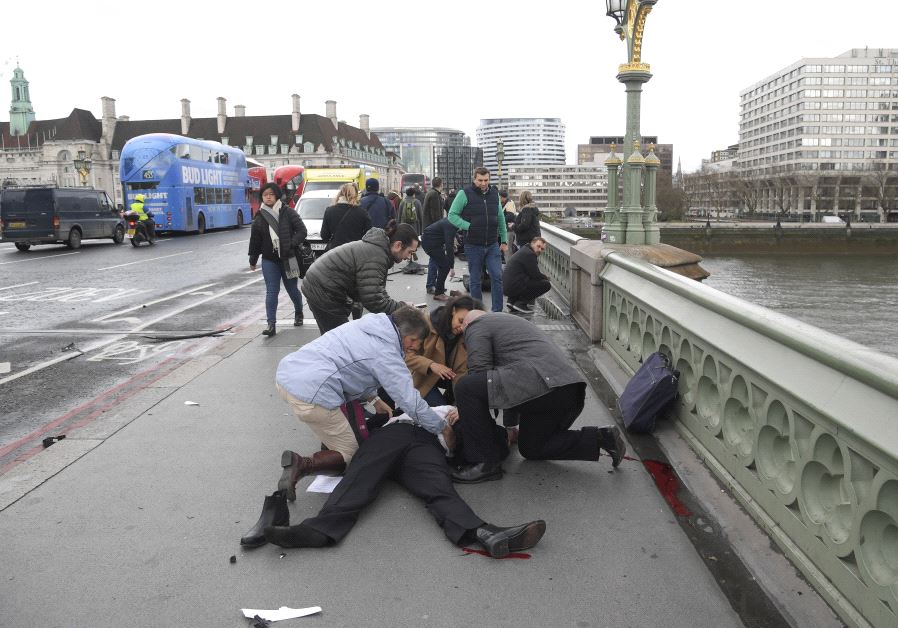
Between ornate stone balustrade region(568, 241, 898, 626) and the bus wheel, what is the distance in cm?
2358

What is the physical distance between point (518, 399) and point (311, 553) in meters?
1.45

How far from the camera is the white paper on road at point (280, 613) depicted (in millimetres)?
3025

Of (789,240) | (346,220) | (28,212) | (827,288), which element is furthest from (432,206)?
(789,240)

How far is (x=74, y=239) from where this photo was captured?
80.2 ft

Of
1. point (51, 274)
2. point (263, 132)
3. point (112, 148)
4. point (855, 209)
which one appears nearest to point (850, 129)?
point (855, 209)

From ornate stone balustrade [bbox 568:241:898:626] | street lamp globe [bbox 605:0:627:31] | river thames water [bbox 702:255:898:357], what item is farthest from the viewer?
river thames water [bbox 702:255:898:357]

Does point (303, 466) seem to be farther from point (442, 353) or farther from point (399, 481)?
point (442, 353)

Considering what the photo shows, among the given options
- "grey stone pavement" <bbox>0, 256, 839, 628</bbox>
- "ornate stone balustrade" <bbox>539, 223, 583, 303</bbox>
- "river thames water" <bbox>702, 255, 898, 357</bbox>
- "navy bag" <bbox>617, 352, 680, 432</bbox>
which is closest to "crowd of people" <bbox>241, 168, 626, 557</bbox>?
"grey stone pavement" <bbox>0, 256, 839, 628</bbox>

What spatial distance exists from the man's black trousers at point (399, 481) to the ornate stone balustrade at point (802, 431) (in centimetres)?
143

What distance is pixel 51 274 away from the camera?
1678cm

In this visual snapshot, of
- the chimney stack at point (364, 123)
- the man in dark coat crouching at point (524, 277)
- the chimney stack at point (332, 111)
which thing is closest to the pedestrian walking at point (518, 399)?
the man in dark coat crouching at point (524, 277)

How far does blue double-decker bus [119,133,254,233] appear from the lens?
29.6 meters

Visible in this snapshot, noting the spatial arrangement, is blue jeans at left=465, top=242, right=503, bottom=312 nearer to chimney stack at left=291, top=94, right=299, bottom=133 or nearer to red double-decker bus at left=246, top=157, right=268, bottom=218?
red double-decker bus at left=246, top=157, right=268, bottom=218

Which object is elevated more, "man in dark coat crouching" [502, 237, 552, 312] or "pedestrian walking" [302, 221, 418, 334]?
"pedestrian walking" [302, 221, 418, 334]
